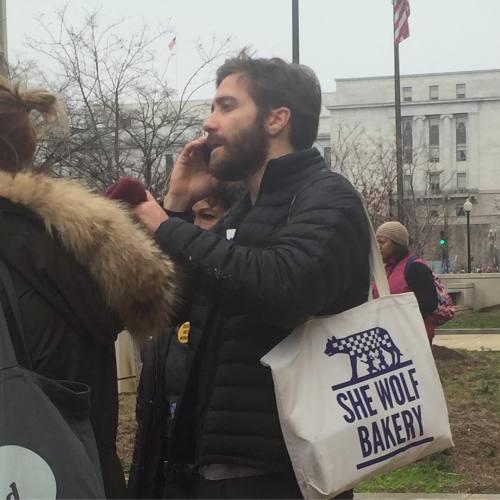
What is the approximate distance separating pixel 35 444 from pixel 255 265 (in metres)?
0.76

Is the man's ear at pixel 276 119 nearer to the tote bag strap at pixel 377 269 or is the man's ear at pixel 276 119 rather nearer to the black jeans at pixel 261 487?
the tote bag strap at pixel 377 269

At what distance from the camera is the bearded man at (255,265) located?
210cm

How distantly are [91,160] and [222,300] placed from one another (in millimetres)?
11994

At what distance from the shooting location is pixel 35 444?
1.52m

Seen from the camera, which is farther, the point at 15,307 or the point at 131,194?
the point at 131,194

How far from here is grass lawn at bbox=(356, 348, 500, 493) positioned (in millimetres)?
5934

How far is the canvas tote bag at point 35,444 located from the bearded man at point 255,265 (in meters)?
0.64

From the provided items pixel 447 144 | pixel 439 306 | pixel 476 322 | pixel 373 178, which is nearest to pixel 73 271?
pixel 439 306

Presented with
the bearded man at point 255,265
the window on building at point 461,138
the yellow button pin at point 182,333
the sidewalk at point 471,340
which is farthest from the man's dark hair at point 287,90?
the window on building at point 461,138

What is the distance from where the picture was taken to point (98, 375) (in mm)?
1916

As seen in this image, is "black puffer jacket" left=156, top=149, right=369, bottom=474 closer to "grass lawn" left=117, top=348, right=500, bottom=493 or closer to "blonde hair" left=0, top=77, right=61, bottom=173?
"blonde hair" left=0, top=77, right=61, bottom=173

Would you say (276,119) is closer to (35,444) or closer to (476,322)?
(35,444)

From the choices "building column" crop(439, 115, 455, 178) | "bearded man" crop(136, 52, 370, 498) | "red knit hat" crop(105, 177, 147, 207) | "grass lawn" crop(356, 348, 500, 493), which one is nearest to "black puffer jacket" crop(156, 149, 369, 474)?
"bearded man" crop(136, 52, 370, 498)

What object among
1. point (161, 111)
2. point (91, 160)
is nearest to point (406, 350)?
point (91, 160)
